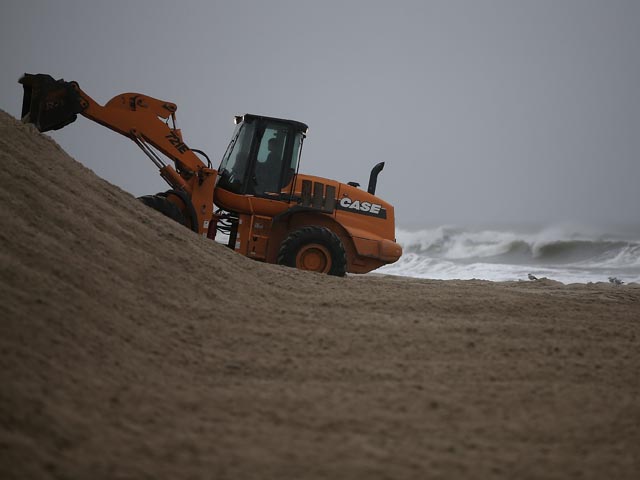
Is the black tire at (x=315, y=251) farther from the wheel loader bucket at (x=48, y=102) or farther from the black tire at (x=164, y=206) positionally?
the wheel loader bucket at (x=48, y=102)

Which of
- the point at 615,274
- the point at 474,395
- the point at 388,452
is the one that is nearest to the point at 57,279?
the point at 388,452

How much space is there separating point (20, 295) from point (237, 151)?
5.37 metres

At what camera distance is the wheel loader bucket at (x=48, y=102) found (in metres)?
7.62

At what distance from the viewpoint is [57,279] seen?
3996 millimetres

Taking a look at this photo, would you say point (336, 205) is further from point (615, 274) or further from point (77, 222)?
point (615, 274)

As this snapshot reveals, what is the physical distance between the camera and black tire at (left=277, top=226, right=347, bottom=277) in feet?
26.1

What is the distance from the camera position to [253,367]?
390cm

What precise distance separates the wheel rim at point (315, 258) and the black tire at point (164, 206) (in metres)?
1.61

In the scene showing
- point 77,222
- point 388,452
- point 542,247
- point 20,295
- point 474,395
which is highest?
point 542,247

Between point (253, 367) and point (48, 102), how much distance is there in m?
5.39

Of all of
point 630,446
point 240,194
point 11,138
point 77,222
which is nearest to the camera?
point 630,446

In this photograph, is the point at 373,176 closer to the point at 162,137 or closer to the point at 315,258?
the point at 315,258

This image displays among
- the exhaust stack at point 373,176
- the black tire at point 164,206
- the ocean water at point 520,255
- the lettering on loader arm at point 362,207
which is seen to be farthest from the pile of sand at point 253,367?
the ocean water at point 520,255

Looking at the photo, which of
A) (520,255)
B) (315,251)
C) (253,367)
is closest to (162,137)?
(315,251)
